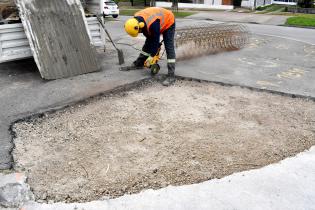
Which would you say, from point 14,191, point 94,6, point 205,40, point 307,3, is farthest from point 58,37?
point 307,3

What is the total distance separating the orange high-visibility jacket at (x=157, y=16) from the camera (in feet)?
20.4

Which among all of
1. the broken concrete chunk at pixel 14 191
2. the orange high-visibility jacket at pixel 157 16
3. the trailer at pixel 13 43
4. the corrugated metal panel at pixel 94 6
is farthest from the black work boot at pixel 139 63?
the broken concrete chunk at pixel 14 191

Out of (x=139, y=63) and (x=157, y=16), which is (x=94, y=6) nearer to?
(x=139, y=63)

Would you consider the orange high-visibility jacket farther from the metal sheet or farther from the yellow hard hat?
the metal sheet

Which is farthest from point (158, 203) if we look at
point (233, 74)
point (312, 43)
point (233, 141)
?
point (312, 43)

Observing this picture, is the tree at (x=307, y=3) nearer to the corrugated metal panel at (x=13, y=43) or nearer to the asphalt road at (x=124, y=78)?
the asphalt road at (x=124, y=78)

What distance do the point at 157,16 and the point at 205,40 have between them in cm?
323

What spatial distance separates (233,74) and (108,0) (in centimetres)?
1760

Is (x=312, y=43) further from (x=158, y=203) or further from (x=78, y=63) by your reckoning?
(x=158, y=203)

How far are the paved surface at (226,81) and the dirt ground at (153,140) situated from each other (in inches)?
7.5

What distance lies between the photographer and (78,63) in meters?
6.81

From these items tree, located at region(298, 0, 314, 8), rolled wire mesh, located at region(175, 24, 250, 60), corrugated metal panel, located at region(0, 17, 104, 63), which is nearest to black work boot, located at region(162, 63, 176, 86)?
rolled wire mesh, located at region(175, 24, 250, 60)

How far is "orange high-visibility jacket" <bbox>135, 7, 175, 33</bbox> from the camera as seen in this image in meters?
6.21

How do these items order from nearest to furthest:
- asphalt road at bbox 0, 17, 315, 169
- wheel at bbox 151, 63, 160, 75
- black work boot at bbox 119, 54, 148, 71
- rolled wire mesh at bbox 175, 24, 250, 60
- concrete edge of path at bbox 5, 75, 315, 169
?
1. concrete edge of path at bbox 5, 75, 315, 169
2. asphalt road at bbox 0, 17, 315, 169
3. wheel at bbox 151, 63, 160, 75
4. black work boot at bbox 119, 54, 148, 71
5. rolled wire mesh at bbox 175, 24, 250, 60
